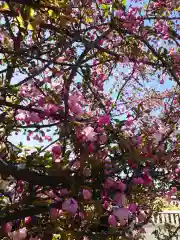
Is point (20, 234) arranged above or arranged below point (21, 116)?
below

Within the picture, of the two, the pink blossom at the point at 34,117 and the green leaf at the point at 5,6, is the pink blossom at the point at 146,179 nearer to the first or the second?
the pink blossom at the point at 34,117

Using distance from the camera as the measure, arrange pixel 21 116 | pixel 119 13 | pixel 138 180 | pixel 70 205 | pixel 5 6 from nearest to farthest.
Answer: pixel 70 205 → pixel 5 6 → pixel 138 180 → pixel 21 116 → pixel 119 13

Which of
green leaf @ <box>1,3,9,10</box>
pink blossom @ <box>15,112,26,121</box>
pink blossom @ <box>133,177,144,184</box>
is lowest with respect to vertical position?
pink blossom @ <box>133,177,144,184</box>

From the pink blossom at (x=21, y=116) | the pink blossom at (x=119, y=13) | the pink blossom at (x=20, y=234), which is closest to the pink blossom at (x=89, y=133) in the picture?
the pink blossom at (x=21, y=116)

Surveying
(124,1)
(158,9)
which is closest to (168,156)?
(124,1)

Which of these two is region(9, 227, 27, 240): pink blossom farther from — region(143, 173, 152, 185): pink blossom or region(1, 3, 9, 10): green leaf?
region(1, 3, 9, 10): green leaf

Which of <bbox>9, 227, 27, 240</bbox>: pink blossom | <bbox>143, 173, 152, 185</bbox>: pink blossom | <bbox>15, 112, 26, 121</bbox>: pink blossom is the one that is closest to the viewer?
<bbox>9, 227, 27, 240</bbox>: pink blossom

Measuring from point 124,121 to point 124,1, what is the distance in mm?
1874

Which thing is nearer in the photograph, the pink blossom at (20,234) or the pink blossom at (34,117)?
the pink blossom at (20,234)

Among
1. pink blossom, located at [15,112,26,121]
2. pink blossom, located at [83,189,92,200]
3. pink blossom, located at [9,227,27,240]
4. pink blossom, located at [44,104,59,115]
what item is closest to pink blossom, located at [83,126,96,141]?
pink blossom, located at [44,104,59,115]

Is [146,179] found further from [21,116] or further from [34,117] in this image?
[21,116]

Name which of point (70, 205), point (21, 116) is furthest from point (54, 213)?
point (21, 116)

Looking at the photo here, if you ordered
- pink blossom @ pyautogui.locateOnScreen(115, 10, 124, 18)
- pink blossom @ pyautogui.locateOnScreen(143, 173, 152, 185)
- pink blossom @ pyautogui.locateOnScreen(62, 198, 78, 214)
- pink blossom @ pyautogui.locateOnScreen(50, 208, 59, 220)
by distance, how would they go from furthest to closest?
1. pink blossom @ pyautogui.locateOnScreen(115, 10, 124, 18)
2. pink blossom @ pyautogui.locateOnScreen(143, 173, 152, 185)
3. pink blossom @ pyautogui.locateOnScreen(50, 208, 59, 220)
4. pink blossom @ pyautogui.locateOnScreen(62, 198, 78, 214)

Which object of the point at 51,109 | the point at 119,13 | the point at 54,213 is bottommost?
the point at 54,213
